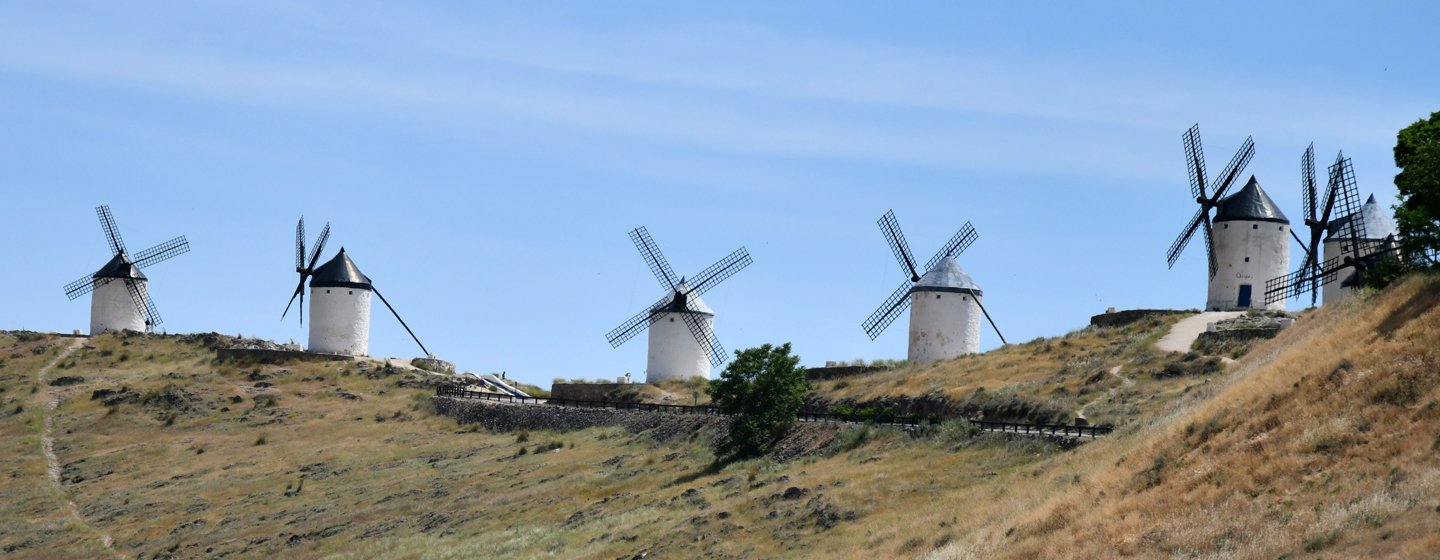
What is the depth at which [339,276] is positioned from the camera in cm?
8194

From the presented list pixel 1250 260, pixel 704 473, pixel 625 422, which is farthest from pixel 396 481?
pixel 1250 260

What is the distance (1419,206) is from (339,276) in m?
60.5

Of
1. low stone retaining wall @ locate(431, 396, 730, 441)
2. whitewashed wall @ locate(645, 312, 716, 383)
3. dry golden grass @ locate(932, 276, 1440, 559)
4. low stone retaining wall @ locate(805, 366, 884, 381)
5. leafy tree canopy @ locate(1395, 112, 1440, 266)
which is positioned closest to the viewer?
dry golden grass @ locate(932, 276, 1440, 559)

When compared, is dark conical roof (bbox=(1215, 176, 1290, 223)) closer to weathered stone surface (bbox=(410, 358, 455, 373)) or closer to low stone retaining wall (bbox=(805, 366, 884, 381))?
low stone retaining wall (bbox=(805, 366, 884, 381))

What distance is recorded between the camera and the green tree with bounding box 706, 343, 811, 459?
1875 inches

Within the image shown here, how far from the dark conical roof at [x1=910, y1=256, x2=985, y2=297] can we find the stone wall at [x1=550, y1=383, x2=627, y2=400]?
15.3 m

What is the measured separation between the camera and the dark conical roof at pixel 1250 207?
59312 millimetres

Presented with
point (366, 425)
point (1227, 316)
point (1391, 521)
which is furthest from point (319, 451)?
point (1391, 521)

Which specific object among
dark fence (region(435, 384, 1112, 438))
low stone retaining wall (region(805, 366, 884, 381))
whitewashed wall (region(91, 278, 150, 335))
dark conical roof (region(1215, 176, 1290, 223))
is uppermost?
whitewashed wall (region(91, 278, 150, 335))

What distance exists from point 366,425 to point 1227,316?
38.1 metres

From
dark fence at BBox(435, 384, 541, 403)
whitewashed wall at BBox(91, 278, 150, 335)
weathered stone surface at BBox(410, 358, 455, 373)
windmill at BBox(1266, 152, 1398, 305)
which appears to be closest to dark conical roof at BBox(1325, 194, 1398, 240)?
windmill at BBox(1266, 152, 1398, 305)

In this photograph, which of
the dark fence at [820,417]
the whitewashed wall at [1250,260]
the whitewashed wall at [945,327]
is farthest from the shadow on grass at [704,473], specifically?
the whitewashed wall at [1250,260]

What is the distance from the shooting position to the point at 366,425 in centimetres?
6650

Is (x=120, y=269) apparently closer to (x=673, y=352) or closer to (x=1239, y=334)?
(x=673, y=352)
